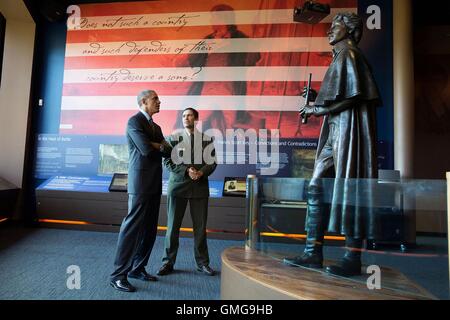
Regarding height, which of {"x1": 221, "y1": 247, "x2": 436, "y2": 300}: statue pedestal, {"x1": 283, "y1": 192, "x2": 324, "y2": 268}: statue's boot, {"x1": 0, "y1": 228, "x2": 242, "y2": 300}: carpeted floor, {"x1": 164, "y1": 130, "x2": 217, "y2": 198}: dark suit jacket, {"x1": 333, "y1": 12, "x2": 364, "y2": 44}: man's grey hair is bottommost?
{"x1": 0, "y1": 228, "x2": 242, "y2": 300}: carpeted floor

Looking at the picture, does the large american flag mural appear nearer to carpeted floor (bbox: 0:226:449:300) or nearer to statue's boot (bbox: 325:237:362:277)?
carpeted floor (bbox: 0:226:449:300)

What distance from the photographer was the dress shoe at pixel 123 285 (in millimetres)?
2061

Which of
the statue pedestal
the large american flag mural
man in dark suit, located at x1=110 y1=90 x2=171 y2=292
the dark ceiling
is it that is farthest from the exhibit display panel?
the dark ceiling

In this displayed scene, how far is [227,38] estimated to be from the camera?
4.74 m

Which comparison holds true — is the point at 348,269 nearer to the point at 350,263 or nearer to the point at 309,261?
the point at 350,263

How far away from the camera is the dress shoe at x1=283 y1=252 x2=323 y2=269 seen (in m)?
1.61

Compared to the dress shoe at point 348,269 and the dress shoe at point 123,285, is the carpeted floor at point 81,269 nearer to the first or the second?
the dress shoe at point 123,285

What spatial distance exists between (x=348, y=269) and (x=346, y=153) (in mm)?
608

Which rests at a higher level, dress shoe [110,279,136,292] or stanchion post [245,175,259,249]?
stanchion post [245,175,259,249]

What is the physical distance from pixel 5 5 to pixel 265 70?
4.28 metres

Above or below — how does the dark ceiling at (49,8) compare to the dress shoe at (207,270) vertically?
above

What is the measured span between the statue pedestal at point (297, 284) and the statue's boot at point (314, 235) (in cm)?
5

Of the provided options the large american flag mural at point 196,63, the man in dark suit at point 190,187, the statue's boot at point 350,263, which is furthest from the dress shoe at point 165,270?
the large american flag mural at point 196,63

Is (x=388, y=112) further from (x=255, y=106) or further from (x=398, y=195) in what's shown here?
(x=398, y=195)
